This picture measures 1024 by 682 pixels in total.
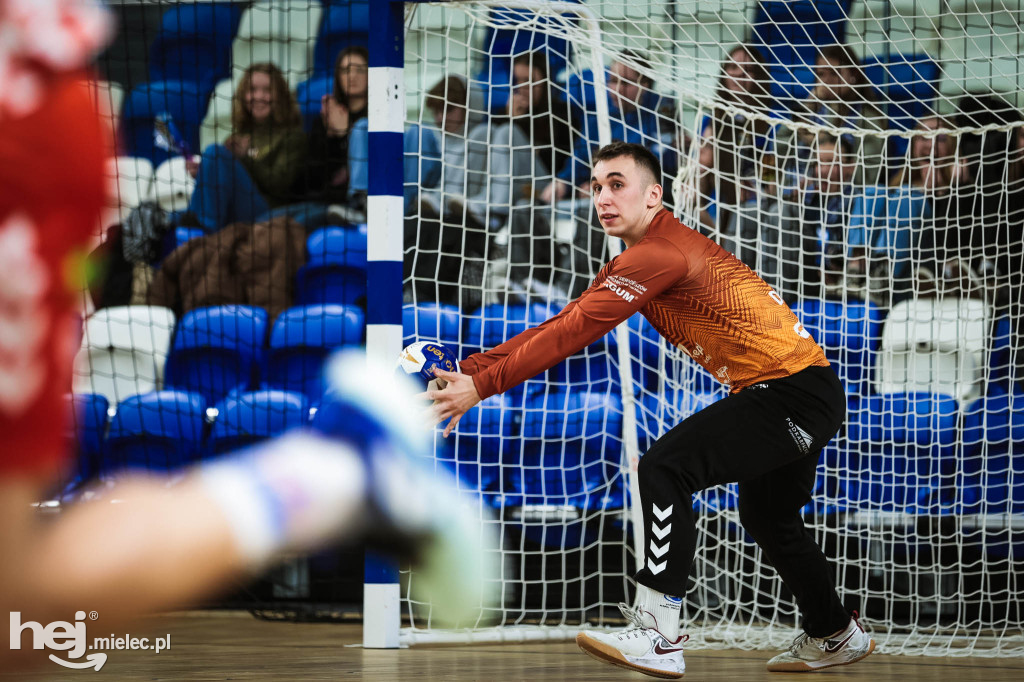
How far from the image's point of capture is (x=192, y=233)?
6.40 meters

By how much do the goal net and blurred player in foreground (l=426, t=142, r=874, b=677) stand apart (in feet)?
3.41

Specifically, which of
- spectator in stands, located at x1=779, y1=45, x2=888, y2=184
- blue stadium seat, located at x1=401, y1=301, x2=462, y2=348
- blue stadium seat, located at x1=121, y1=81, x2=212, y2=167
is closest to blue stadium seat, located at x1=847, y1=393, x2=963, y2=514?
spectator in stands, located at x1=779, y1=45, x2=888, y2=184

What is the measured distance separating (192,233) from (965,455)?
177 inches

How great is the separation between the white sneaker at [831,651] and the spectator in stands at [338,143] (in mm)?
3704

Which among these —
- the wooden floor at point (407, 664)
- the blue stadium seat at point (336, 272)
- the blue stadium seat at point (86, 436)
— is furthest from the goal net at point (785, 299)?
the blue stadium seat at point (86, 436)

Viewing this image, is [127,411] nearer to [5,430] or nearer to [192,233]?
[192,233]

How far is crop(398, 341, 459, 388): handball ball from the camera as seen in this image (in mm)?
3154

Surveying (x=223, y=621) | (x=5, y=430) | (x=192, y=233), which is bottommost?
(x=223, y=621)

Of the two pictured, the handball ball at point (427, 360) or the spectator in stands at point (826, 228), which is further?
the spectator in stands at point (826, 228)

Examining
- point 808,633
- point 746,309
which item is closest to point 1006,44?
point 746,309

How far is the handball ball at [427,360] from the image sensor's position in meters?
3.15

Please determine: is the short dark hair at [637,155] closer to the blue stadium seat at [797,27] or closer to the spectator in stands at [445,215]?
the blue stadium seat at [797,27]

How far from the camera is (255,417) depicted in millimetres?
5410

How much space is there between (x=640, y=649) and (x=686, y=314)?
1.08 m
